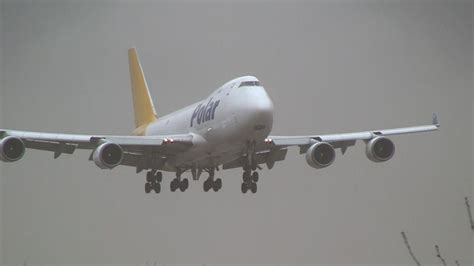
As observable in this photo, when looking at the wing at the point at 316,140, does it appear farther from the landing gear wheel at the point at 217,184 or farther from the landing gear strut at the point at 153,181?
the landing gear strut at the point at 153,181

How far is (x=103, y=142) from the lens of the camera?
1130 inches

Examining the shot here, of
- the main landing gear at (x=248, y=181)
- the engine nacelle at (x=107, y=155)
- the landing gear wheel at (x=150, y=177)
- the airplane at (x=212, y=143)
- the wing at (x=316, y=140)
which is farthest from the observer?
the landing gear wheel at (x=150, y=177)

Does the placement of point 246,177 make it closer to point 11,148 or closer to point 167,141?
point 167,141

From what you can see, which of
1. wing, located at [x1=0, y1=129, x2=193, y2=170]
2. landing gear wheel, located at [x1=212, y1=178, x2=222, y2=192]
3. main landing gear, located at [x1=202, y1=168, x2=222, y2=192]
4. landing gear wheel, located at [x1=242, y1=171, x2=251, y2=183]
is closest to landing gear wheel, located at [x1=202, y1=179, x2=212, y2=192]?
main landing gear, located at [x1=202, y1=168, x2=222, y2=192]

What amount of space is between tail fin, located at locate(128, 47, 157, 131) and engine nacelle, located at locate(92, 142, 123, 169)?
15134mm

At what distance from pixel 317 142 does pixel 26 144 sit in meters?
12.2

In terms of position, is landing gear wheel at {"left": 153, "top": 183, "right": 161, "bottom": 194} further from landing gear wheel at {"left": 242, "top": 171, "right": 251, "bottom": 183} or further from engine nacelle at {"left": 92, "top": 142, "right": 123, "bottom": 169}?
landing gear wheel at {"left": 242, "top": 171, "right": 251, "bottom": 183}

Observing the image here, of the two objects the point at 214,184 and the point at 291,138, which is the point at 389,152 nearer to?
the point at 291,138

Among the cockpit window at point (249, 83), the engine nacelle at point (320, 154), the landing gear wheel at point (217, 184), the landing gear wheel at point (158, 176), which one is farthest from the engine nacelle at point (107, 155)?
the engine nacelle at point (320, 154)

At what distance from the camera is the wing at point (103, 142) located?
29.2 m

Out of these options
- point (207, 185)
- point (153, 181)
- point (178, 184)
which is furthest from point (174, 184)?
point (207, 185)

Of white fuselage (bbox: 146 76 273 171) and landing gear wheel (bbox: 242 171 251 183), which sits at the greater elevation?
white fuselage (bbox: 146 76 273 171)

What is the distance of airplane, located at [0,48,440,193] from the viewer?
1046 inches

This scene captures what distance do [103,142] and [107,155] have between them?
84cm
